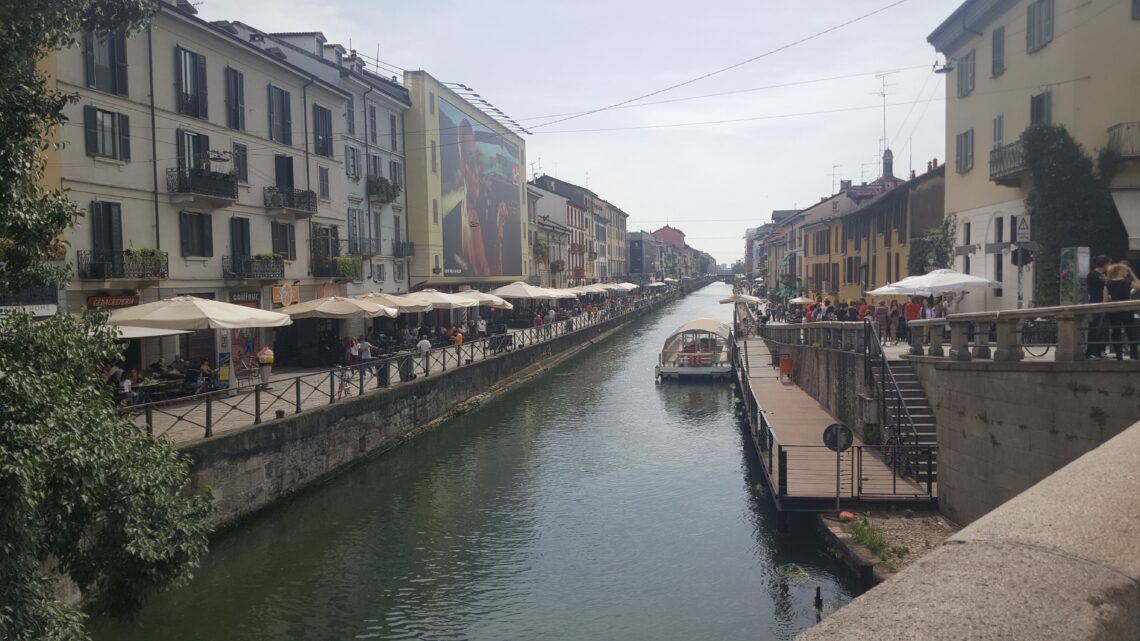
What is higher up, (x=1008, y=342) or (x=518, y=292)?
(x=518, y=292)

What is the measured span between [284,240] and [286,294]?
201 centimetres

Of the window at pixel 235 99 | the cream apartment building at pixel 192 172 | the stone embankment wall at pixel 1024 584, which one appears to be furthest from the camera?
the window at pixel 235 99

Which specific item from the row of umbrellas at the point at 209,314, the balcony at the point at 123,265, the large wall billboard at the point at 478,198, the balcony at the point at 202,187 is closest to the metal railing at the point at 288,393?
the row of umbrellas at the point at 209,314

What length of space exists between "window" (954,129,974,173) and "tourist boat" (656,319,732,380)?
42.3ft

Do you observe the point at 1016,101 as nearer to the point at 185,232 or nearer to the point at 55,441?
the point at 185,232

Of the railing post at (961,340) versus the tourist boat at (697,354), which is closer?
the railing post at (961,340)

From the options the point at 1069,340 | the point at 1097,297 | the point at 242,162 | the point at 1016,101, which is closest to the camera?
the point at 1069,340

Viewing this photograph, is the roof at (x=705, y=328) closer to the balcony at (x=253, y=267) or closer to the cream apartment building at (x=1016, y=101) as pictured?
the cream apartment building at (x=1016, y=101)

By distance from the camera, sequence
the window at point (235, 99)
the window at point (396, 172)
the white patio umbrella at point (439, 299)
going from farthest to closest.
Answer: the window at point (396, 172)
the white patio umbrella at point (439, 299)
the window at point (235, 99)

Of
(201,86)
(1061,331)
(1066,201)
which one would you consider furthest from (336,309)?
(1066,201)

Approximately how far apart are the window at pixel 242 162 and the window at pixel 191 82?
69.4 inches

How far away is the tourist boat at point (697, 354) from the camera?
3512 centimetres

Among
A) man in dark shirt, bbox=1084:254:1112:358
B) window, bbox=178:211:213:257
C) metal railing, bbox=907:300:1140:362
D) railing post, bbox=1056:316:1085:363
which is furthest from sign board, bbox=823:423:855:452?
window, bbox=178:211:213:257

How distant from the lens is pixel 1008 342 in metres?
11.1
